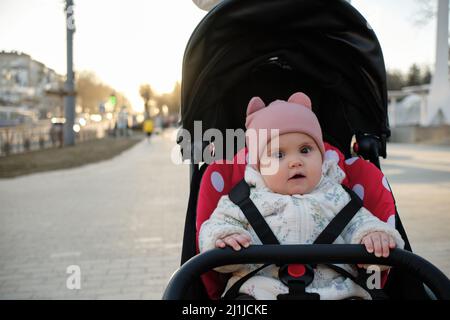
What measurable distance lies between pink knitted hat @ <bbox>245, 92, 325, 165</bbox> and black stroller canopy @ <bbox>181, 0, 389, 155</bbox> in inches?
20.2

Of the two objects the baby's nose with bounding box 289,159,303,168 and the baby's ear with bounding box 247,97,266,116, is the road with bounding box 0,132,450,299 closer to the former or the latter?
the baby's ear with bounding box 247,97,266,116

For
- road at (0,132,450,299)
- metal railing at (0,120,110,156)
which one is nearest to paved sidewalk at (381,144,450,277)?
road at (0,132,450,299)

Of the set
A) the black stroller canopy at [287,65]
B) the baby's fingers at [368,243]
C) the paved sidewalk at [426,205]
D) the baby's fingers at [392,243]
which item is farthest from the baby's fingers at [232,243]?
the paved sidewalk at [426,205]

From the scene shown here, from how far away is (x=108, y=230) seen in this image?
6.13 metres

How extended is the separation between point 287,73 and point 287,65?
0.05 meters

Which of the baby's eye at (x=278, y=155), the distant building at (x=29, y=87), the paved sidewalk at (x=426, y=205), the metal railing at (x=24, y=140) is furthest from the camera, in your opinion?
the distant building at (x=29, y=87)

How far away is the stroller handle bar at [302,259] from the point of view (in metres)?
1.78

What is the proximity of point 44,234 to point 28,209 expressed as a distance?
6.56 feet

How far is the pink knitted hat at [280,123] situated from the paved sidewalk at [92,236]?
2.09 meters

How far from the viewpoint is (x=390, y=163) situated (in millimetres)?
13883

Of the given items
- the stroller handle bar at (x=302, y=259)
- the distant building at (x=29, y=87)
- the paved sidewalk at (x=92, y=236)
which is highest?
the distant building at (x=29, y=87)

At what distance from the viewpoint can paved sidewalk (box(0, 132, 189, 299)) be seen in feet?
13.7

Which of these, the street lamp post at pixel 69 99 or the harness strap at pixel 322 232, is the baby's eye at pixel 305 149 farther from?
the street lamp post at pixel 69 99
